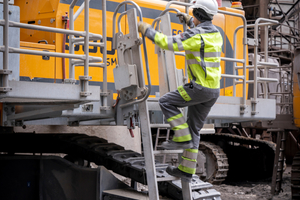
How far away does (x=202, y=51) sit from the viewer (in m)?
3.22

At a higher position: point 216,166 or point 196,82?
point 196,82

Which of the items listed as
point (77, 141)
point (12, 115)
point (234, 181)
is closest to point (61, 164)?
point (77, 141)

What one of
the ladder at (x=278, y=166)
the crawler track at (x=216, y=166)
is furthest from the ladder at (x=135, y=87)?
the ladder at (x=278, y=166)

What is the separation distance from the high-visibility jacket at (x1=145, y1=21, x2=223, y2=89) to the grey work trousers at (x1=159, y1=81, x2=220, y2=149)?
6cm

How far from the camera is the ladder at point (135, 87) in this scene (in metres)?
3.30

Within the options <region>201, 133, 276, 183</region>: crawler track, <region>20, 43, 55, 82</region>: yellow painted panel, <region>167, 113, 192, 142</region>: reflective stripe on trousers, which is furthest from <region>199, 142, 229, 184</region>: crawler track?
<region>167, 113, 192, 142</region>: reflective stripe on trousers

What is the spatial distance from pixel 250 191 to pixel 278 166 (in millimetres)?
883

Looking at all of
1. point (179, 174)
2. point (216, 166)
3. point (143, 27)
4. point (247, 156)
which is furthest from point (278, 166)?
point (143, 27)

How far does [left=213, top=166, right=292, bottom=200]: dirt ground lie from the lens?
26.1ft

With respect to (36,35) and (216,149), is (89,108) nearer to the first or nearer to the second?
(36,35)

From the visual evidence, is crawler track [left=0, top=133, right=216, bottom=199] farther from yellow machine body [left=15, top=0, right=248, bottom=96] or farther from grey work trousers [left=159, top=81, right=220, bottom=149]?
yellow machine body [left=15, top=0, right=248, bottom=96]

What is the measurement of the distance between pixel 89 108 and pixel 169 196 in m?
1.26

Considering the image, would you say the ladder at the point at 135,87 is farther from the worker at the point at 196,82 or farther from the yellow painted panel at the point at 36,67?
the yellow painted panel at the point at 36,67

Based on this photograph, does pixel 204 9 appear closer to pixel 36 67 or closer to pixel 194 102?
pixel 194 102
